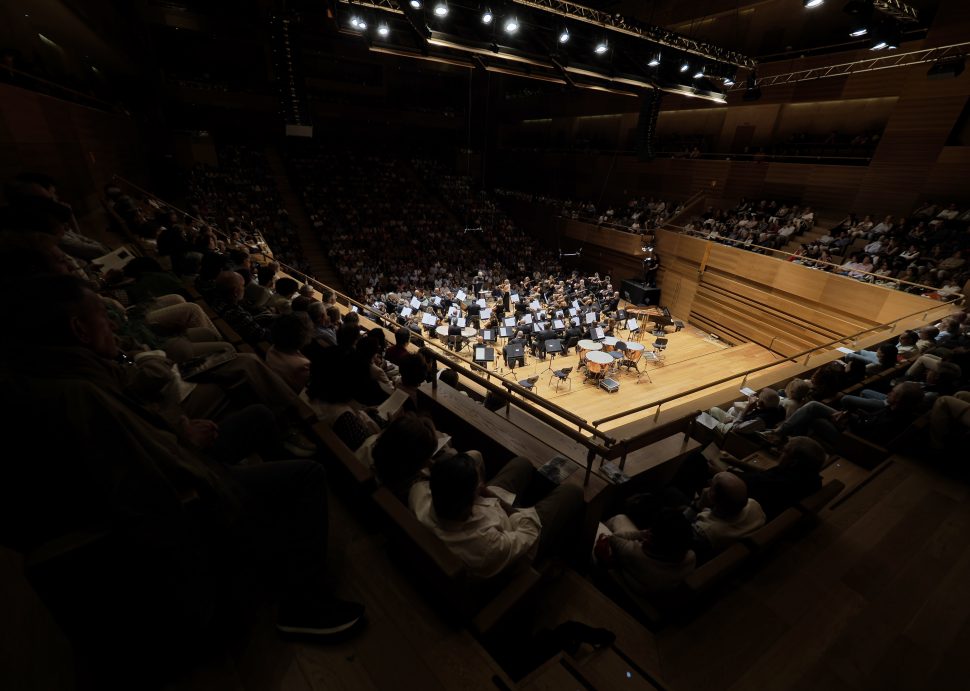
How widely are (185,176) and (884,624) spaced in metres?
17.9

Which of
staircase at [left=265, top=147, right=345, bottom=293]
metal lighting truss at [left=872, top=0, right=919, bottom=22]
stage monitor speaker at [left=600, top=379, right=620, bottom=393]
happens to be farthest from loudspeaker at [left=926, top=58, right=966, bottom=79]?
staircase at [left=265, top=147, right=345, bottom=293]

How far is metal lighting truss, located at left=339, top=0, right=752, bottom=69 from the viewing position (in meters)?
6.56

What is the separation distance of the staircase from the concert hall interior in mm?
3961

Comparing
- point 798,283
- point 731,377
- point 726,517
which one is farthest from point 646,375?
point 726,517

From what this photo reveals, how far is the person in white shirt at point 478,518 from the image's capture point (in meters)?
1.54

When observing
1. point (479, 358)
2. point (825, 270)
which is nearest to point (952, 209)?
point (825, 270)

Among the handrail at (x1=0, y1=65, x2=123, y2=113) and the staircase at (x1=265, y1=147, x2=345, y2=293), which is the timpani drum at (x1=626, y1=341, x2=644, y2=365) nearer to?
the staircase at (x1=265, y1=147, x2=345, y2=293)

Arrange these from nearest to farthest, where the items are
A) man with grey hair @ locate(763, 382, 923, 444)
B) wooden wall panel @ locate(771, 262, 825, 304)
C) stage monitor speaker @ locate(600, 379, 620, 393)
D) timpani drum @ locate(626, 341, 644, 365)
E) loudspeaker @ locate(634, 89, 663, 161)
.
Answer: man with grey hair @ locate(763, 382, 923, 444)
stage monitor speaker @ locate(600, 379, 620, 393)
timpani drum @ locate(626, 341, 644, 365)
loudspeaker @ locate(634, 89, 663, 161)
wooden wall panel @ locate(771, 262, 825, 304)

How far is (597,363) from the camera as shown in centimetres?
804

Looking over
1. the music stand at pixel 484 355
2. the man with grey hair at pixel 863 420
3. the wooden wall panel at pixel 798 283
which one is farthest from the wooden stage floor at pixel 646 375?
the man with grey hair at pixel 863 420

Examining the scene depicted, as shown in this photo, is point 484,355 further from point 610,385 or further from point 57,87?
point 57,87

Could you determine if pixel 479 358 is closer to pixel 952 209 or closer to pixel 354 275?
pixel 354 275

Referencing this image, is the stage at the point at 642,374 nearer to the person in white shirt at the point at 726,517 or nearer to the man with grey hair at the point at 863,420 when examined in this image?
the man with grey hair at the point at 863,420

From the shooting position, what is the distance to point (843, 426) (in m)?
3.52
